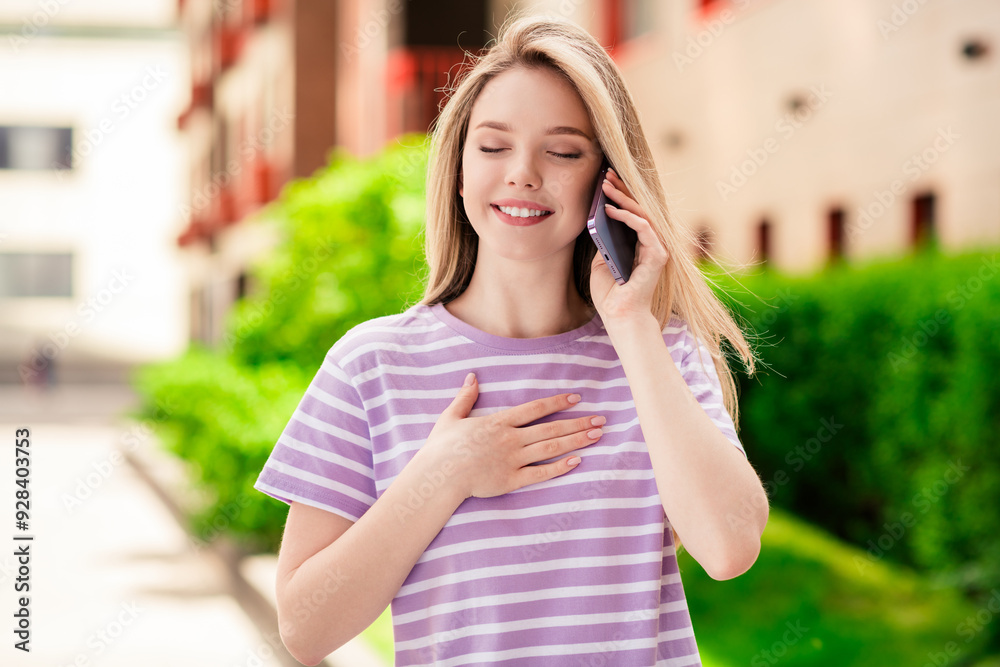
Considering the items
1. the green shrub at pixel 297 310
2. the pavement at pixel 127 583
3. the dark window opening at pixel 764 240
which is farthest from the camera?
the dark window opening at pixel 764 240

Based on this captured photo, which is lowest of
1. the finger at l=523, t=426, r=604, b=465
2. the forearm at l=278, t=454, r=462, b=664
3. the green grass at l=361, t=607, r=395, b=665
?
the green grass at l=361, t=607, r=395, b=665

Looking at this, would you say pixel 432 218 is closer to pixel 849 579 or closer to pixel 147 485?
pixel 849 579

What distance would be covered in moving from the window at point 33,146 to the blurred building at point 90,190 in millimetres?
31

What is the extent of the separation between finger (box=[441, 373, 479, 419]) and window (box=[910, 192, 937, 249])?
626cm

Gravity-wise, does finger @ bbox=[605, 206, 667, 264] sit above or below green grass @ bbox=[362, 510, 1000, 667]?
above

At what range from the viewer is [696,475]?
1.57 meters

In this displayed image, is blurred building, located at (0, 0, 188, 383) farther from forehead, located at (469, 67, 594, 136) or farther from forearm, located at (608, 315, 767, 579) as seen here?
forearm, located at (608, 315, 767, 579)

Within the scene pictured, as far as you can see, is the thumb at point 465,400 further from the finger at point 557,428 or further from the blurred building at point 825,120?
the blurred building at point 825,120

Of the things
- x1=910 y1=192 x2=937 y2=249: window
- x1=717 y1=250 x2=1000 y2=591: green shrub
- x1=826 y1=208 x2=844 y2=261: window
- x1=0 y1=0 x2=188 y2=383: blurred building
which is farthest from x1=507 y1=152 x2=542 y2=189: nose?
x1=0 y1=0 x2=188 y2=383: blurred building

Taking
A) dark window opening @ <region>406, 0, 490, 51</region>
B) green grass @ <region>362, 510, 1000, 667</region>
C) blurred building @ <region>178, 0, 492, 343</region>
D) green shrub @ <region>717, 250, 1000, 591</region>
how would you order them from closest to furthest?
green grass @ <region>362, 510, 1000, 667</region> < green shrub @ <region>717, 250, 1000, 591</region> < blurred building @ <region>178, 0, 492, 343</region> < dark window opening @ <region>406, 0, 490, 51</region>

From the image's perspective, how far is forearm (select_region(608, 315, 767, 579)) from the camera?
5.16 ft

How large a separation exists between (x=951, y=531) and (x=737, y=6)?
539 cm

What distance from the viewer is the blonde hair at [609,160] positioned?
1.71 m

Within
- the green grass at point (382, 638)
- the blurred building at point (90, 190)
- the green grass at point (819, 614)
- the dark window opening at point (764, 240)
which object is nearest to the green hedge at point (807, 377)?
the green grass at point (819, 614)
